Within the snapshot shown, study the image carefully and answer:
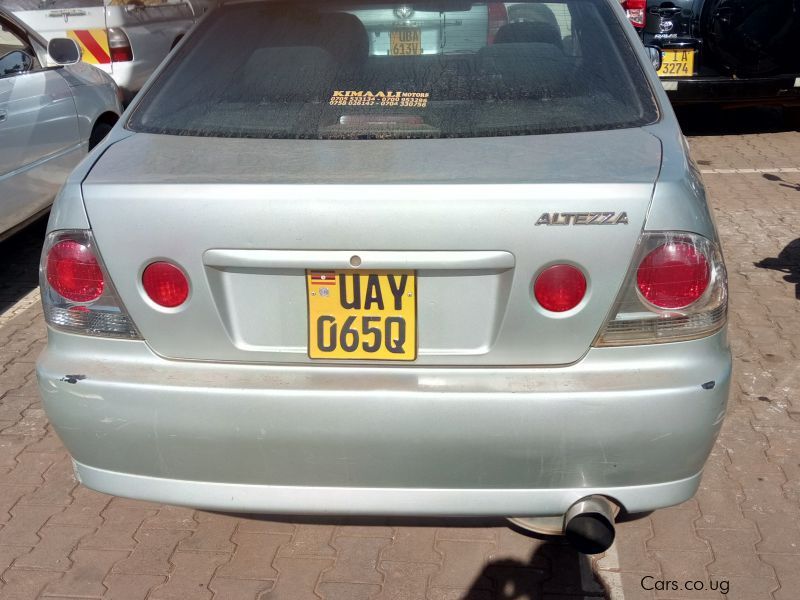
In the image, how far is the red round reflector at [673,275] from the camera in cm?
217

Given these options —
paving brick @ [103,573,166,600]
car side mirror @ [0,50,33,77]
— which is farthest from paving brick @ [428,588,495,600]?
car side mirror @ [0,50,33,77]

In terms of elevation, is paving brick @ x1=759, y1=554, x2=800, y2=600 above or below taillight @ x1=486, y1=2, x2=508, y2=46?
below

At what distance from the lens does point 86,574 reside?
2750 mm

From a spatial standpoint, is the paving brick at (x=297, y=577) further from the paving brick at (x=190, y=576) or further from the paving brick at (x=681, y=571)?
the paving brick at (x=681, y=571)

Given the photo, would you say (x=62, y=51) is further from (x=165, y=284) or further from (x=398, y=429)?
(x=398, y=429)

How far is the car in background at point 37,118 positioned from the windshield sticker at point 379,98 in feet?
9.34

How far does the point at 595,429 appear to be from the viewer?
2.16 m

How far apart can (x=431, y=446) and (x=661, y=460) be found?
562 mm

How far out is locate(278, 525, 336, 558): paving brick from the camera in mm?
2842

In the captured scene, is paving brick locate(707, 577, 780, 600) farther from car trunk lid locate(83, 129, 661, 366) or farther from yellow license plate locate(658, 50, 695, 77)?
yellow license plate locate(658, 50, 695, 77)

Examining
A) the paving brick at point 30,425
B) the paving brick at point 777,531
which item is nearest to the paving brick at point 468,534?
the paving brick at point 777,531

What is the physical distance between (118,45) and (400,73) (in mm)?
6109

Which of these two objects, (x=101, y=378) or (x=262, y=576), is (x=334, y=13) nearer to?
(x=101, y=378)

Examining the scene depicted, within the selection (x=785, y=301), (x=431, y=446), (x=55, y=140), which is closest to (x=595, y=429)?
(x=431, y=446)
